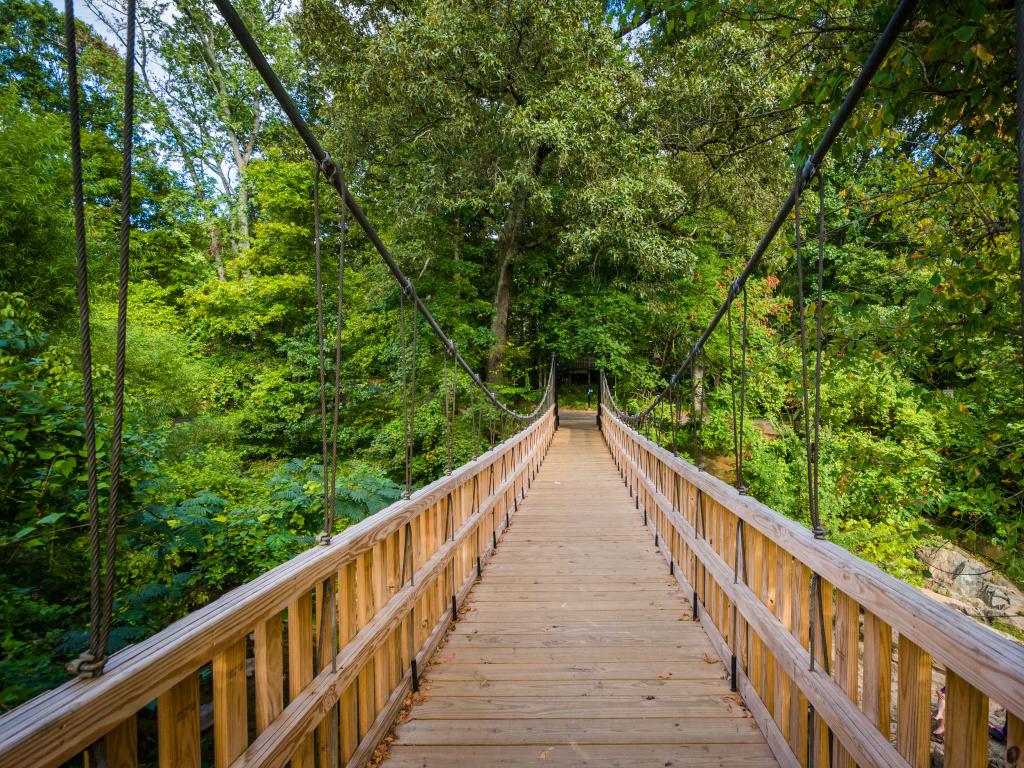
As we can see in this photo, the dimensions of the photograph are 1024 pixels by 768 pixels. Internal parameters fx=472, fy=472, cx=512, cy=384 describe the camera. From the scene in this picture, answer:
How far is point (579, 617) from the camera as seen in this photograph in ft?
8.70

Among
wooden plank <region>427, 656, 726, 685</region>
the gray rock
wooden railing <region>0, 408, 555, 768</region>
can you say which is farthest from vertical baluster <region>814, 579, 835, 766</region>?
the gray rock

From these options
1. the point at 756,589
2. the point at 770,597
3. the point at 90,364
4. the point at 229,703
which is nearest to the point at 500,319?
the point at 756,589

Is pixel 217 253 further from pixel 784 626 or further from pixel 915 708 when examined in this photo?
pixel 915 708

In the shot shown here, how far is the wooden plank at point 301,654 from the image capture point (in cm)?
125

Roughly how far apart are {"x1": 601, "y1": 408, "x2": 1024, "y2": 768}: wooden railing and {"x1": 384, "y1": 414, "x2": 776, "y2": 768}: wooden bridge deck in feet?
0.57

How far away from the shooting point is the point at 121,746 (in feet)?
2.48

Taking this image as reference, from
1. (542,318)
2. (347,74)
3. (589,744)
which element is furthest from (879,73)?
(542,318)

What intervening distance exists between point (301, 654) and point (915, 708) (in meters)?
1.48

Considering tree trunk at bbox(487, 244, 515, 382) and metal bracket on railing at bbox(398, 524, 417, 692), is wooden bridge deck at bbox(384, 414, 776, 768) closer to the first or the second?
metal bracket on railing at bbox(398, 524, 417, 692)

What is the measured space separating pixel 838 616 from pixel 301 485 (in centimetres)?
370

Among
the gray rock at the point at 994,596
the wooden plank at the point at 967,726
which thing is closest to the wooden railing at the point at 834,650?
the wooden plank at the point at 967,726

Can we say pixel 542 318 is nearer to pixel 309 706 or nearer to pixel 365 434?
pixel 365 434

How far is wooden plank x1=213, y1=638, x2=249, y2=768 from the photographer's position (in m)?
0.99

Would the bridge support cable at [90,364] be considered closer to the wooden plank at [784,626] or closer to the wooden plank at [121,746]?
the wooden plank at [121,746]
